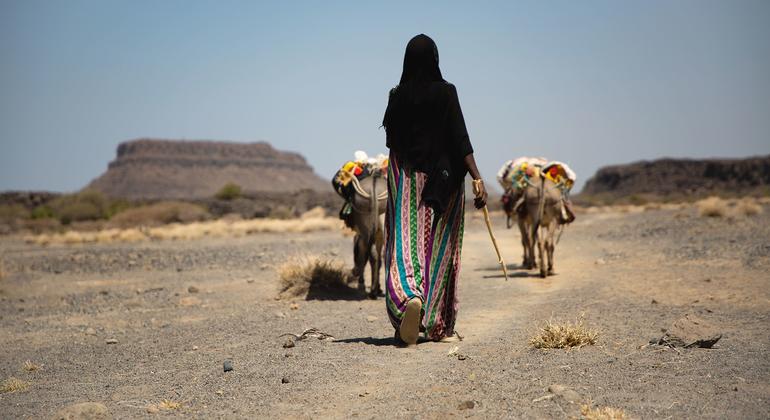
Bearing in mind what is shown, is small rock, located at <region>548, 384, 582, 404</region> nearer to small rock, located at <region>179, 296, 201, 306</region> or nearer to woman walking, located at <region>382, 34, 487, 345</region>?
woman walking, located at <region>382, 34, 487, 345</region>

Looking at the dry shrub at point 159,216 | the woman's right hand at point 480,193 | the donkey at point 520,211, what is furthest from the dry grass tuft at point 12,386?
the dry shrub at point 159,216

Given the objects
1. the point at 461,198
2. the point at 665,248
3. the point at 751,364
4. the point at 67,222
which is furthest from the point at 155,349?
the point at 67,222

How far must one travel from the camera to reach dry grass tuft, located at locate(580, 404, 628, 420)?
466cm

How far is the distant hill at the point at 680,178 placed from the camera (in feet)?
347

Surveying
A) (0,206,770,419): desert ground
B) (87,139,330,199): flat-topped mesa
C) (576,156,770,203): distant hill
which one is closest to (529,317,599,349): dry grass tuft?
(0,206,770,419): desert ground

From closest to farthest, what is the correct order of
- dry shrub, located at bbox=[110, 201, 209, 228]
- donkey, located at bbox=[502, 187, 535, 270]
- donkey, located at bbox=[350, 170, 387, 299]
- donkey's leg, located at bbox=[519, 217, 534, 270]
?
donkey, located at bbox=[350, 170, 387, 299] → donkey, located at bbox=[502, 187, 535, 270] → donkey's leg, located at bbox=[519, 217, 534, 270] → dry shrub, located at bbox=[110, 201, 209, 228]

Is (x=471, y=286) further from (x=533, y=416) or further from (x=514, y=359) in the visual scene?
(x=533, y=416)

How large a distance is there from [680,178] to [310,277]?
373 ft

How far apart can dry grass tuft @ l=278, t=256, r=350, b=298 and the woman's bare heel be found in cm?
603

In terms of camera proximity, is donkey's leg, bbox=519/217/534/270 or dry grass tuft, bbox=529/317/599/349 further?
donkey's leg, bbox=519/217/534/270

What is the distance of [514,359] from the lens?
6.56 meters

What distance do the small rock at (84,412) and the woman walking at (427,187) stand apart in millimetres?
2626

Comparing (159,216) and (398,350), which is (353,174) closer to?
(398,350)

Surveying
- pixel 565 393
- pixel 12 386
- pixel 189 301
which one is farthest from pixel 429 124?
pixel 189 301
